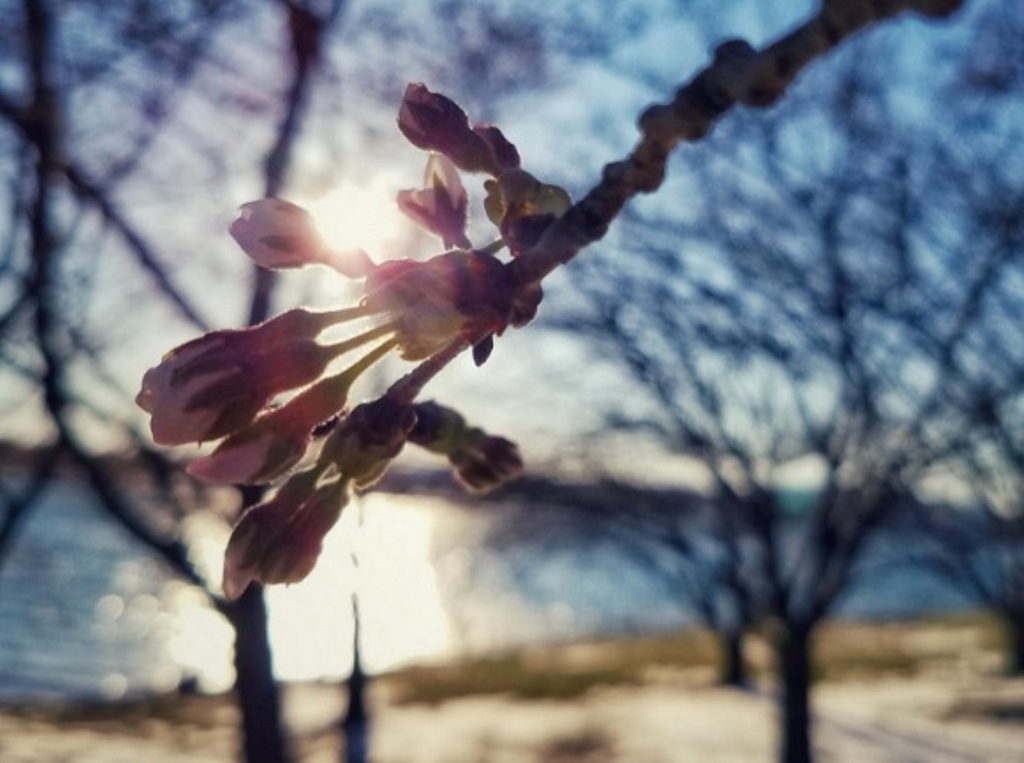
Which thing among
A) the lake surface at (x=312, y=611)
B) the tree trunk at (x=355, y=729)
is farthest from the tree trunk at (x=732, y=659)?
the tree trunk at (x=355, y=729)

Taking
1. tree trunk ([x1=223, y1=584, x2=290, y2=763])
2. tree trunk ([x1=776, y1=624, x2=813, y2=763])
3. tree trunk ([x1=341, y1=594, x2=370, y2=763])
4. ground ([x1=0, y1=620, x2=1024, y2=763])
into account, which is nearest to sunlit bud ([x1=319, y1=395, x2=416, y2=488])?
tree trunk ([x1=223, y1=584, x2=290, y2=763])

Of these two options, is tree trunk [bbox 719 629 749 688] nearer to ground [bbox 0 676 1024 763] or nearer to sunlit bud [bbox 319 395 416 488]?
ground [bbox 0 676 1024 763]

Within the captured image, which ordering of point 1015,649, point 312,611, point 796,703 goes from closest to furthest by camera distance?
point 796,703 < point 312,611 < point 1015,649

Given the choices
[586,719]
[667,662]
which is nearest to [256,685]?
[586,719]

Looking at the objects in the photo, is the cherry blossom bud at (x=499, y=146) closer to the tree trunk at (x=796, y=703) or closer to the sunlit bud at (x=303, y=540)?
the sunlit bud at (x=303, y=540)

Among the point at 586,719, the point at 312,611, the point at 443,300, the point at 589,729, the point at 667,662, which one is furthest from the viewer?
the point at 667,662

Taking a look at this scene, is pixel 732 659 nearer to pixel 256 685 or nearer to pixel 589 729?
pixel 589 729
